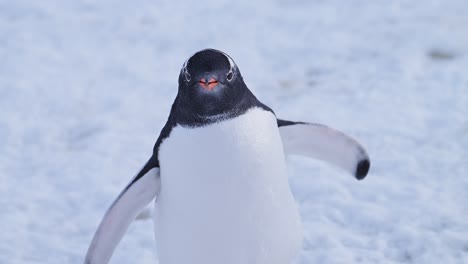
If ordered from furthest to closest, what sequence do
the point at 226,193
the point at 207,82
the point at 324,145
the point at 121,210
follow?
1. the point at 324,145
2. the point at 121,210
3. the point at 226,193
4. the point at 207,82

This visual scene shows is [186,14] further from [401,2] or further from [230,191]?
[230,191]

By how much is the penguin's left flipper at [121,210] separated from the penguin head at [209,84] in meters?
0.31

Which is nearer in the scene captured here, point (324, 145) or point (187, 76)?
point (187, 76)

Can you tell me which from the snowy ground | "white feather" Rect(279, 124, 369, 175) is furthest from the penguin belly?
the snowy ground

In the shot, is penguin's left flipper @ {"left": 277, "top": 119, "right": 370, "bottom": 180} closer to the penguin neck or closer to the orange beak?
the penguin neck

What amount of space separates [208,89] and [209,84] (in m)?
0.01

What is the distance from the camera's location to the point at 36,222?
2.95m

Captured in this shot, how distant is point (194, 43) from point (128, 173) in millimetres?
1503

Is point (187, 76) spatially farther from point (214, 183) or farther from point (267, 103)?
point (267, 103)

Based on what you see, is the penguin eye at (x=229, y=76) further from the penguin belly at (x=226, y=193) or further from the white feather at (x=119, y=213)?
the white feather at (x=119, y=213)

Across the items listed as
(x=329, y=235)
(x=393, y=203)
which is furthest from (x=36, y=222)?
(x=393, y=203)

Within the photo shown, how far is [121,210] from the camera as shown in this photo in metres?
2.22

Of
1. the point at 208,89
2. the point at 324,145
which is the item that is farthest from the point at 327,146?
the point at 208,89

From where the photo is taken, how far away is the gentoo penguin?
1.95 m
